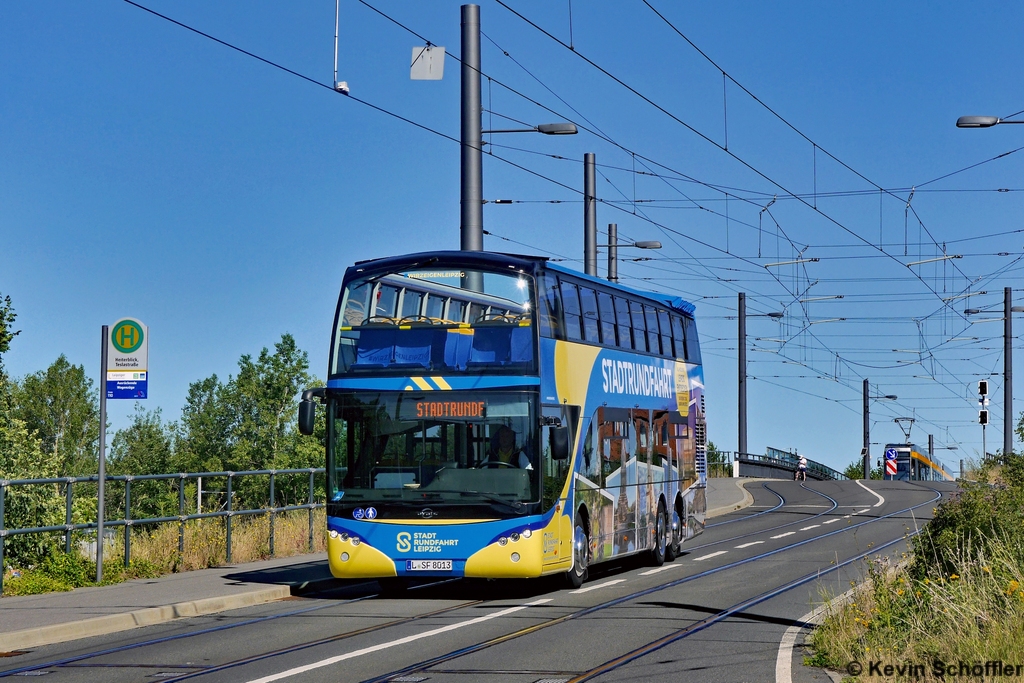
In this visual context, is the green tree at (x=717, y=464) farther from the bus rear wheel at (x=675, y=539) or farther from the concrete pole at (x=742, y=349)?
the bus rear wheel at (x=675, y=539)

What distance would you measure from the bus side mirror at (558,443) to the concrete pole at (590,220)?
1490cm

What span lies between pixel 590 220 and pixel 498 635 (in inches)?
750

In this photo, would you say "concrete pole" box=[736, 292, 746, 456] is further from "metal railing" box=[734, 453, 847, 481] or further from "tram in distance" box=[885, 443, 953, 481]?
"tram in distance" box=[885, 443, 953, 481]

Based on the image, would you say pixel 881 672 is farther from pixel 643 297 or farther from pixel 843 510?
pixel 843 510

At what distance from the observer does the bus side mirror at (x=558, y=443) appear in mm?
17062

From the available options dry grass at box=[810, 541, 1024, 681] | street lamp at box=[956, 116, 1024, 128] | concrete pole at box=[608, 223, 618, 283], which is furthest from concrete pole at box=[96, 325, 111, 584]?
concrete pole at box=[608, 223, 618, 283]

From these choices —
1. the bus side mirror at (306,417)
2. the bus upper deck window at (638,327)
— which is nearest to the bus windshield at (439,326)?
the bus side mirror at (306,417)

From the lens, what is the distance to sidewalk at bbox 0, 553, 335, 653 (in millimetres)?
13383

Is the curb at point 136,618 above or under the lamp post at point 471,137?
under

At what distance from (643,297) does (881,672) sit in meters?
13.7

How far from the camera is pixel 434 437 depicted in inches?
678

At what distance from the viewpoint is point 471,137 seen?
22.3 meters

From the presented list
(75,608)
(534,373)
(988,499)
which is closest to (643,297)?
(534,373)

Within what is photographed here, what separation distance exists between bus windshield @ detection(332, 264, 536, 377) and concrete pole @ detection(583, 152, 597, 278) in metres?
14.3
